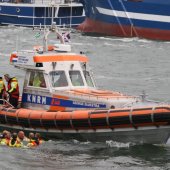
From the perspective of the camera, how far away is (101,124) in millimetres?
23938

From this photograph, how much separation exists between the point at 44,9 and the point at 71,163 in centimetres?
5354

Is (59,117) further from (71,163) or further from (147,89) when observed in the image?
(147,89)

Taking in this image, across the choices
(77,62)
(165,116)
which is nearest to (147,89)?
(77,62)

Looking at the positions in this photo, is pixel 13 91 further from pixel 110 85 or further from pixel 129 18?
pixel 129 18

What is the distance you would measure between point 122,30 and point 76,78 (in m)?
39.6

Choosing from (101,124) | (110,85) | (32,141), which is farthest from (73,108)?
(110,85)

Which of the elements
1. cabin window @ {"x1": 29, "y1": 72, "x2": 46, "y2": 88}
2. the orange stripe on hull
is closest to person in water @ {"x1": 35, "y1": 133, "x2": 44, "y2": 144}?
cabin window @ {"x1": 29, "y1": 72, "x2": 46, "y2": 88}

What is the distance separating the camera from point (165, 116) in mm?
23125

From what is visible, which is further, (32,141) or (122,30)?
(122,30)

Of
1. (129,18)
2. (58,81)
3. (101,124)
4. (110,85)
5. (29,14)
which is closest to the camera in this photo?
(101,124)

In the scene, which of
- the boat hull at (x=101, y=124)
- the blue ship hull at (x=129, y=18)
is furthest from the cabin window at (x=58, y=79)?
the blue ship hull at (x=129, y=18)

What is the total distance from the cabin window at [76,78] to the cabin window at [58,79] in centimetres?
24

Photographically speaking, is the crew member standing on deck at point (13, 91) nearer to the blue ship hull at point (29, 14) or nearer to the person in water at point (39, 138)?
the person in water at point (39, 138)

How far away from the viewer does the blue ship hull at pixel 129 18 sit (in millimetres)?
62844
